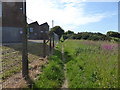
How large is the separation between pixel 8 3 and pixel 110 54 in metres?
27.9

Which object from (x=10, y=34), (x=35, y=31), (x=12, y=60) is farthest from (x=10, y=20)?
(x=35, y=31)

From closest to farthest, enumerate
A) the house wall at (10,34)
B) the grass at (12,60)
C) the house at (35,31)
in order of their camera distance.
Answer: the grass at (12,60) < the house wall at (10,34) < the house at (35,31)

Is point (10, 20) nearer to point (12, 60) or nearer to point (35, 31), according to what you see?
point (12, 60)

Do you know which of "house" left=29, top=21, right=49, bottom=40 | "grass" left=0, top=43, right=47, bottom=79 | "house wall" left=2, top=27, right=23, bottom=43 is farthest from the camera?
"house" left=29, top=21, right=49, bottom=40

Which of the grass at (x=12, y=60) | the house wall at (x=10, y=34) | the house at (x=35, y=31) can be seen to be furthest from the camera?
the house at (x=35, y=31)

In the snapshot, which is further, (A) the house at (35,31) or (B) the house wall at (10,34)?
(A) the house at (35,31)

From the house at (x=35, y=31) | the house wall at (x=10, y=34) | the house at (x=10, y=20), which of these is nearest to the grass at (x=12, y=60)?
the house wall at (x=10, y=34)

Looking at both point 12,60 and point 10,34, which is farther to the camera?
point 10,34

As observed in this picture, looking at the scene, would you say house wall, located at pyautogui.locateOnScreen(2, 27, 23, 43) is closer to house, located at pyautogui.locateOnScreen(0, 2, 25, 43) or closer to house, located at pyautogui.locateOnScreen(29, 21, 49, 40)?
house, located at pyautogui.locateOnScreen(0, 2, 25, 43)

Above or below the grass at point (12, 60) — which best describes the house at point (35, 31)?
above

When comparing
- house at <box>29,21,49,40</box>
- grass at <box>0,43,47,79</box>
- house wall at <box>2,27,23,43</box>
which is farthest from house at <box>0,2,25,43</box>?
house at <box>29,21,49,40</box>

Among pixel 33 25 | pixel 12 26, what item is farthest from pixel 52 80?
pixel 33 25

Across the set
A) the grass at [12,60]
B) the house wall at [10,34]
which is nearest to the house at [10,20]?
the house wall at [10,34]

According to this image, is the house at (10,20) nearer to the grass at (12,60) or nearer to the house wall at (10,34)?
the house wall at (10,34)
